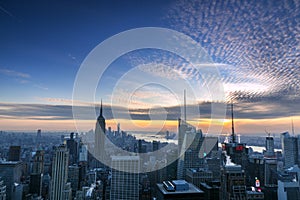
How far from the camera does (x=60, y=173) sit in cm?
854

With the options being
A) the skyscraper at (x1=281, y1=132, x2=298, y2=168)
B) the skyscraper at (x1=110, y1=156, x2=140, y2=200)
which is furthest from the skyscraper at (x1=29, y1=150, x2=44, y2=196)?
the skyscraper at (x1=281, y1=132, x2=298, y2=168)

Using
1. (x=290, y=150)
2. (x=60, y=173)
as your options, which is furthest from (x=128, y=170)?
(x=290, y=150)

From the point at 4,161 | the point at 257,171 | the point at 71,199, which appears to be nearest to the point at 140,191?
the point at 71,199

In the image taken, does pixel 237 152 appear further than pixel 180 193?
Yes

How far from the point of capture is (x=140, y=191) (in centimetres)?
817

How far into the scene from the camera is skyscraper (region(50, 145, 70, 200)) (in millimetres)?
7719

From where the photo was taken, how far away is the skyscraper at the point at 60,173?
25.3 ft

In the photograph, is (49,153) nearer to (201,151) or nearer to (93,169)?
(93,169)

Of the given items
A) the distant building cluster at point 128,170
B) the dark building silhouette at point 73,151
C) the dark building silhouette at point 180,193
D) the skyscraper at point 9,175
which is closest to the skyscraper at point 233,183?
the distant building cluster at point 128,170

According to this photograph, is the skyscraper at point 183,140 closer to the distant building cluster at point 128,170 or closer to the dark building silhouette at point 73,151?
the distant building cluster at point 128,170

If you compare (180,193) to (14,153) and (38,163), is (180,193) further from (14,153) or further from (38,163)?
(38,163)

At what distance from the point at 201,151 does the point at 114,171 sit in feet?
16.4

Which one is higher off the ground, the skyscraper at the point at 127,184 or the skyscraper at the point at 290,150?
the skyscraper at the point at 290,150

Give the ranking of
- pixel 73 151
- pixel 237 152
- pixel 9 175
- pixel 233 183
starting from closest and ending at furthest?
pixel 233 183, pixel 9 175, pixel 73 151, pixel 237 152
